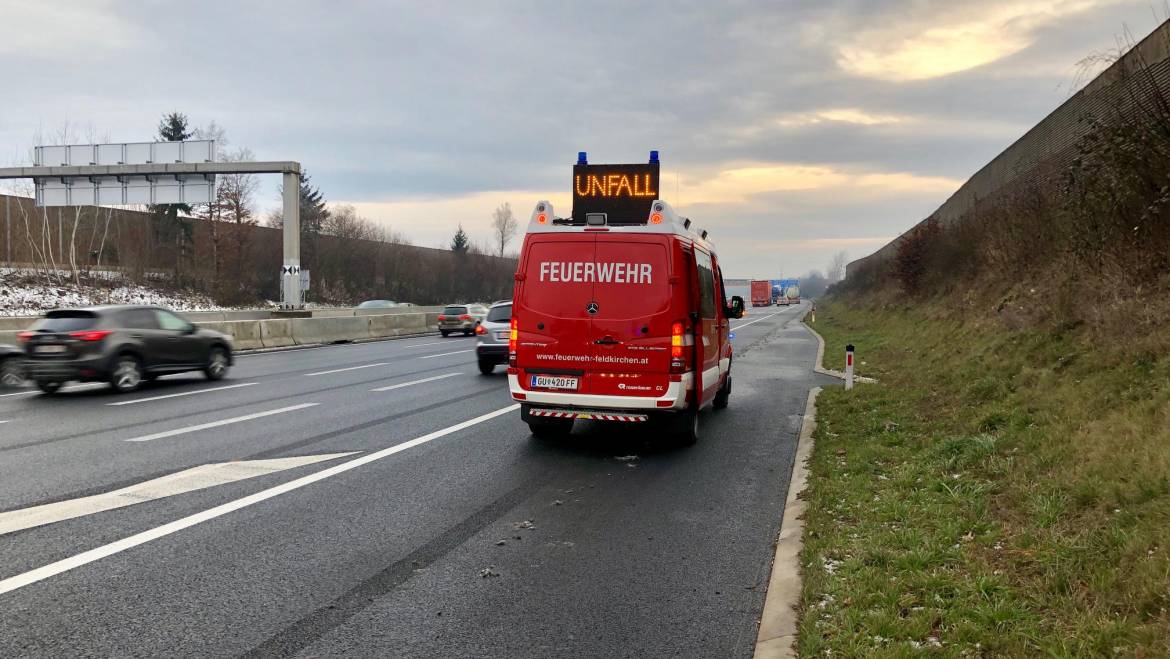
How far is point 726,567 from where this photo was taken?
488 centimetres

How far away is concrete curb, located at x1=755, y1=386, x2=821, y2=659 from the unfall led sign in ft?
12.3

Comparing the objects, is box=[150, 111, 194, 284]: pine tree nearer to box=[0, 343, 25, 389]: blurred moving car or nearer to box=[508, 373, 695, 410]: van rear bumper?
box=[0, 343, 25, 389]: blurred moving car

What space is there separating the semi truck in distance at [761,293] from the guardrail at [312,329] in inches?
2770

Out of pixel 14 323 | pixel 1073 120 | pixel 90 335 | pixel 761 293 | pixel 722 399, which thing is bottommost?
pixel 722 399

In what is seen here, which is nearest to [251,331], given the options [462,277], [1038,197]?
[1038,197]

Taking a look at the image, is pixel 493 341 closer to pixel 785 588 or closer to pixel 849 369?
pixel 849 369

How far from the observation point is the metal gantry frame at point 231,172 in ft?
98.7

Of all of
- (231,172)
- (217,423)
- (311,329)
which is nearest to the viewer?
(217,423)

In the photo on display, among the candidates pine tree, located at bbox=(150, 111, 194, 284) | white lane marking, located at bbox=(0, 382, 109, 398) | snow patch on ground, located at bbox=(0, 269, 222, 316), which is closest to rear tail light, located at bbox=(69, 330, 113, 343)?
white lane marking, located at bbox=(0, 382, 109, 398)

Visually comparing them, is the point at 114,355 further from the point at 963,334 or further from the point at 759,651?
the point at 963,334

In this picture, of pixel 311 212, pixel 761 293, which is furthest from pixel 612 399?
pixel 761 293

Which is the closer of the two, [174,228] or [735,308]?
[735,308]

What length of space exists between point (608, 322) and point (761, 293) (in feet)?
318

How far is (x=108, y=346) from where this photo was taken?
13234 mm
